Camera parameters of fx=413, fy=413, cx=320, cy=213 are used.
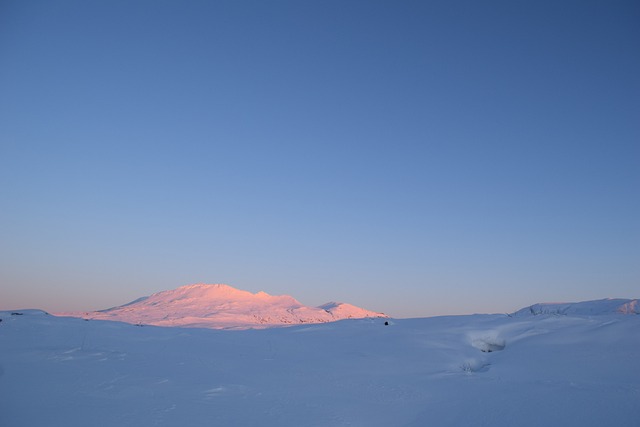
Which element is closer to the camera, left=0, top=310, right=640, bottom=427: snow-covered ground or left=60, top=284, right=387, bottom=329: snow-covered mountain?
left=0, top=310, right=640, bottom=427: snow-covered ground

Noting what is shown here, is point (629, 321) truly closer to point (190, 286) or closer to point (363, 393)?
point (363, 393)

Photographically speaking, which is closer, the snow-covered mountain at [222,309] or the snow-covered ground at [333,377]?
the snow-covered ground at [333,377]

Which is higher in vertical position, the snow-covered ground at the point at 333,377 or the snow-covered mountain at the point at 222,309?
the snow-covered mountain at the point at 222,309

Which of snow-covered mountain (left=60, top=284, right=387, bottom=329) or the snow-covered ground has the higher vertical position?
snow-covered mountain (left=60, top=284, right=387, bottom=329)

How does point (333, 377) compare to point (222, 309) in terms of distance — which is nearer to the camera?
point (333, 377)
